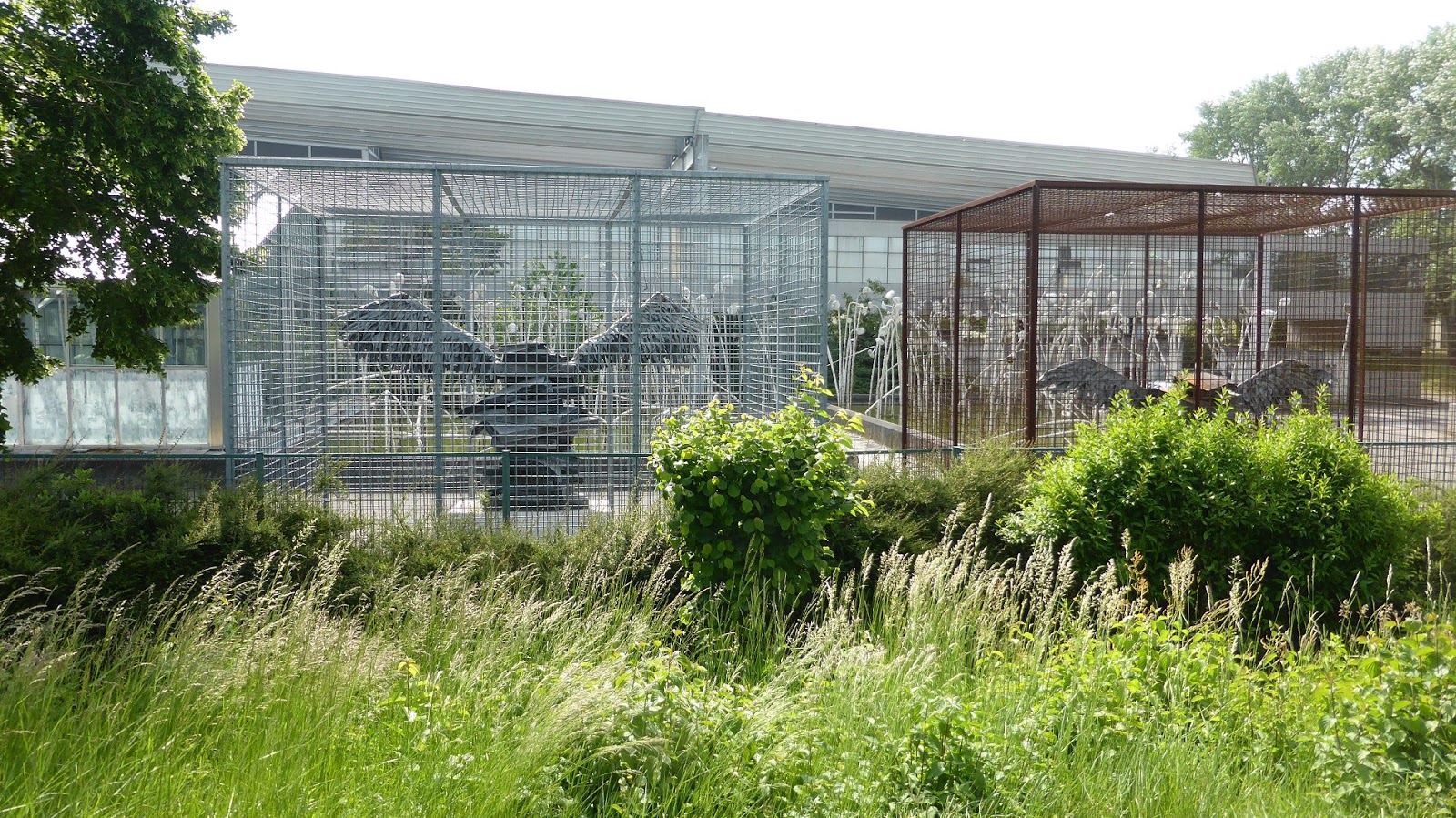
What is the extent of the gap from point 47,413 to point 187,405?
1669 mm

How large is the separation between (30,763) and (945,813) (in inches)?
101

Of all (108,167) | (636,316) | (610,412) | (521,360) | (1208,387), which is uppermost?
(108,167)

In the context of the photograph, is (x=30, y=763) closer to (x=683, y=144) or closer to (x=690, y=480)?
(x=690, y=480)

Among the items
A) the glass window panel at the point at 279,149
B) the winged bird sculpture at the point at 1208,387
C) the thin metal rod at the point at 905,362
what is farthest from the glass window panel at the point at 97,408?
the winged bird sculpture at the point at 1208,387

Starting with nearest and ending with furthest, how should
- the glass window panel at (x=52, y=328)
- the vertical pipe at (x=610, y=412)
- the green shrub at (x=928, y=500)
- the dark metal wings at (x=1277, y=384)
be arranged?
the green shrub at (x=928, y=500) → the vertical pipe at (x=610, y=412) → the dark metal wings at (x=1277, y=384) → the glass window panel at (x=52, y=328)

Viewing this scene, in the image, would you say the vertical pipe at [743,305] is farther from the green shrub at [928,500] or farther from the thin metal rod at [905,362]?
the green shrub at [928,500]

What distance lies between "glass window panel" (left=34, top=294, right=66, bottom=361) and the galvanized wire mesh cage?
6.30 meters

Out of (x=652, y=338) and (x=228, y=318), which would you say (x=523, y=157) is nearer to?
(x=652, y=338)

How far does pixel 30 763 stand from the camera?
2.96m

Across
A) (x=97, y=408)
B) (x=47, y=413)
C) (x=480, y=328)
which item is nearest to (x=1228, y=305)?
(x=480, y=328)

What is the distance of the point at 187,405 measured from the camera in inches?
514

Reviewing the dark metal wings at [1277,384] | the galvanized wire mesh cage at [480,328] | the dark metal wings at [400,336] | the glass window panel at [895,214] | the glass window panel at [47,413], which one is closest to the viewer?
the galvanized wire mesh cage at [480,328]

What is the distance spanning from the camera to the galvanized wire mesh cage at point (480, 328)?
696 cm

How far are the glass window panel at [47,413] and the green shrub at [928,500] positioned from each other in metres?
11.0
